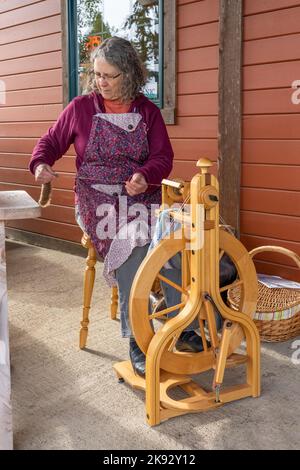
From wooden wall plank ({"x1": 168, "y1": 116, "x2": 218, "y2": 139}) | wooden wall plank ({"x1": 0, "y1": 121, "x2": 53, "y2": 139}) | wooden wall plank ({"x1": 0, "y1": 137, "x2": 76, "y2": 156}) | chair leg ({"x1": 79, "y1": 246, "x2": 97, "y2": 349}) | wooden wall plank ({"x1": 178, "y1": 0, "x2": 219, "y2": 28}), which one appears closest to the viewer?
chair leg ({"x1": 79, "y1": 246, "x2": 97, "y2": 349})

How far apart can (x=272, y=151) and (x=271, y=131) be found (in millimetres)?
112

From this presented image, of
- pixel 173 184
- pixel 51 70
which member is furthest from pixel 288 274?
pixel 51 70

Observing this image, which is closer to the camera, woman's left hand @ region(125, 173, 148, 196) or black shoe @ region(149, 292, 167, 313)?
woman's left hand @ region(125, 173, 148, 196)

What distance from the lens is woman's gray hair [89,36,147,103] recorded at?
7.67ft

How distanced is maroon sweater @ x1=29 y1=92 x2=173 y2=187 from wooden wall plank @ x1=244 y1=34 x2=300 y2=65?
89 cm

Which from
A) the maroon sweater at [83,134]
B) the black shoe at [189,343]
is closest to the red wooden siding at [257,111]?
the maroon sweater at [83,134]

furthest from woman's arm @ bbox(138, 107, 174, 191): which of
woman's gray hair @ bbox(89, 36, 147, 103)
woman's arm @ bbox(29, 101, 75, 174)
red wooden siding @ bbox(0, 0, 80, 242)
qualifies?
red wooden siding @ bbox(0, 0, 80, 242)

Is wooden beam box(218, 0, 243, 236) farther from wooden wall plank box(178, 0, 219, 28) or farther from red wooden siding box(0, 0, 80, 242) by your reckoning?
red wooden siding box(0, 0, 80, 242)

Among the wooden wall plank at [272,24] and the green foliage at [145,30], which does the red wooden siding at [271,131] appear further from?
the green foliage at [145,30]

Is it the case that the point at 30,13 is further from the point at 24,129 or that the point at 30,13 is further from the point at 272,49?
the point at 272,49

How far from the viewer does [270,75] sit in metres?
2.98

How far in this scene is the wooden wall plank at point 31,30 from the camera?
172 inches

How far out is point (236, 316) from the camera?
6.70ft

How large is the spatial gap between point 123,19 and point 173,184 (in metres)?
2.25
